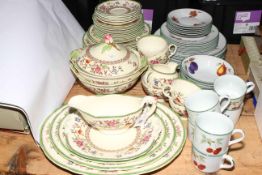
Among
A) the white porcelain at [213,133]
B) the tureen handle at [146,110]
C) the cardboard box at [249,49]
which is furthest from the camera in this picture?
the cardboard box at [249,49]

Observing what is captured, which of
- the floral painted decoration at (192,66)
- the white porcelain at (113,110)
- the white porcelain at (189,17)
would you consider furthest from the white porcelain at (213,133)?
the white porcelain at (189,17)

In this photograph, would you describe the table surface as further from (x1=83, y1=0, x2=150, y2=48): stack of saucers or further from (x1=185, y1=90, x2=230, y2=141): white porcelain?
(x1=83, y1=0, x2=150, y2=48): stack of saucers

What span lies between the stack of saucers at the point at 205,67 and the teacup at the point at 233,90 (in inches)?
2.7

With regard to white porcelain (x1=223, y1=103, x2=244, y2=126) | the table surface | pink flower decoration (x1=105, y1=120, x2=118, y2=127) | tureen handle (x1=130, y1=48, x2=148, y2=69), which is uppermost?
tureen handle (x1=130, y1=48, x2=148, y2=69)

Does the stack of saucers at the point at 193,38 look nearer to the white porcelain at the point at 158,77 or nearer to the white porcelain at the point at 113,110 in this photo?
the white porcelain at the point at 158,77

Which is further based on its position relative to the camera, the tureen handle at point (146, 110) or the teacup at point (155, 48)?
the teacup at point (155, 48)

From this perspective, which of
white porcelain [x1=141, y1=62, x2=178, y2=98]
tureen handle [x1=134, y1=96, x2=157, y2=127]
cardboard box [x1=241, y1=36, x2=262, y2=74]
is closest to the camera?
tureen handle [x1=134, y1=96, x2=157, y2=127]

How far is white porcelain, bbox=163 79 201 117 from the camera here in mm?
951

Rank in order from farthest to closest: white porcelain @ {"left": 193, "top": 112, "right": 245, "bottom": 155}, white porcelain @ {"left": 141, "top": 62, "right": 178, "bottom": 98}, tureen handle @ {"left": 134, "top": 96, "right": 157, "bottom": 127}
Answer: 1. white porcelain @ {"left": 141, "top": 62, "right": 178, "bottom": 98}
2. tureen handle @ {"left": 134, "top": 96, "right": 157, "bottom": 127}
3. white porcelain @ {"left": 193, "top": 112, "right": 245, "bottom": 155}

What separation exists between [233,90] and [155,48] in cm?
25

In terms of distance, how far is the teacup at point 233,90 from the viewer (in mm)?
903

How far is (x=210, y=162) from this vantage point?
33.0 inches

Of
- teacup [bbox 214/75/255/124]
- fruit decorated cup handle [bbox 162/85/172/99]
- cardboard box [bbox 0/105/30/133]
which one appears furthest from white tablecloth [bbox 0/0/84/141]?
teacup [bbox 214/75/255/124]

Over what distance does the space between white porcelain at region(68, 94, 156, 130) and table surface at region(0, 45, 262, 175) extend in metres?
0.12
